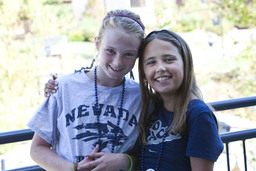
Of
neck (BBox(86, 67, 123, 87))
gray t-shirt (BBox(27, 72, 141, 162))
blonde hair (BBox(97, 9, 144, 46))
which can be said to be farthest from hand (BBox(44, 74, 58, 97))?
blonde hair (BBox(97, 9, 144, 46))

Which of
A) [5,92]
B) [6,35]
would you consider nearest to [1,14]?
[6,35]

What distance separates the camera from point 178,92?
1169 millimetres

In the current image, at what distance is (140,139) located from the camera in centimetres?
120

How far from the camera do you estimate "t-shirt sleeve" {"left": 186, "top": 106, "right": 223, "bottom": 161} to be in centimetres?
100

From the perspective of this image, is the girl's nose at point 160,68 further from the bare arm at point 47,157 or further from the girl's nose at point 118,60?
the bare arm at point 47,157

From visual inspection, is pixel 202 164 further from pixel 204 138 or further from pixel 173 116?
pixel 173 116

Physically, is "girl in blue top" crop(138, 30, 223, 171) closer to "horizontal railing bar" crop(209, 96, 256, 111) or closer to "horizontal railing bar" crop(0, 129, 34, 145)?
"horizontal railing bar" crop(209, 96, 256, 111)

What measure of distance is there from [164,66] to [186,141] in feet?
0.90

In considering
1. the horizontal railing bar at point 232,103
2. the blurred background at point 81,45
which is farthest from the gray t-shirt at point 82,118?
the blurred background at point 81,45

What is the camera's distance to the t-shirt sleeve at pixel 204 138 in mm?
1003

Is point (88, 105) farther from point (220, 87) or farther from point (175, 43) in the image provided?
point (220, 87)

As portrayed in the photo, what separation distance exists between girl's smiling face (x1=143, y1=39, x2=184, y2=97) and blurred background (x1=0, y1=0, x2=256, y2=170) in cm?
275

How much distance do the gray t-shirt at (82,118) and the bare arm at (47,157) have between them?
28 mm

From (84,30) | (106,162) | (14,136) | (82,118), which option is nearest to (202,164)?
(106,162)
